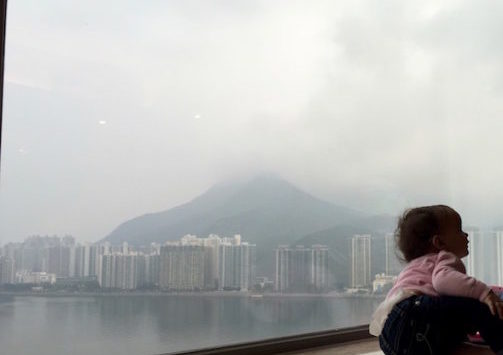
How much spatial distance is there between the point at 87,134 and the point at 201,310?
776mm

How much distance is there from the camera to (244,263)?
233cm

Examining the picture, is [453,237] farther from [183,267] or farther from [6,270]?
[6,270]

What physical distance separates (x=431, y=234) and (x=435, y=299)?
22cm

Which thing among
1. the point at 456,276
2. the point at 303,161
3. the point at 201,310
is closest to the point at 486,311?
the point at 456,276

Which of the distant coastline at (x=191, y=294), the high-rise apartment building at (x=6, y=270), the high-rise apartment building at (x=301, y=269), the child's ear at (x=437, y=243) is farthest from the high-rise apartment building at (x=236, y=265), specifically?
the child's ear at (x=437, y=243)

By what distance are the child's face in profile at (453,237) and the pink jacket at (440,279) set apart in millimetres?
38

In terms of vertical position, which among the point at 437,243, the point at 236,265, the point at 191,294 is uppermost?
the point at 437,243

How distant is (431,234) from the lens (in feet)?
5.14

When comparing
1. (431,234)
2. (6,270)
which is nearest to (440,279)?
(431,234)

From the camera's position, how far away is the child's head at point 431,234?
5.12ft

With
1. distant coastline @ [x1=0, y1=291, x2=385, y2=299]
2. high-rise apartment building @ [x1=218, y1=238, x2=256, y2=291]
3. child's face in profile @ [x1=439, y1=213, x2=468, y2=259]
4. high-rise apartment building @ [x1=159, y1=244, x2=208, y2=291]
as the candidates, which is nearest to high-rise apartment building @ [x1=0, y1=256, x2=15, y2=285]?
distant coastline @ [x1=0, y1=291, x2=385, y2=299]

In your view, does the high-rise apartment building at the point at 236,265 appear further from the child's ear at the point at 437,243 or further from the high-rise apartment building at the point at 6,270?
the child's ear at the point at 437,243

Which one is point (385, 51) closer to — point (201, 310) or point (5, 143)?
point (201, 310)

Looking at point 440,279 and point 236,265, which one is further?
point 236,265
